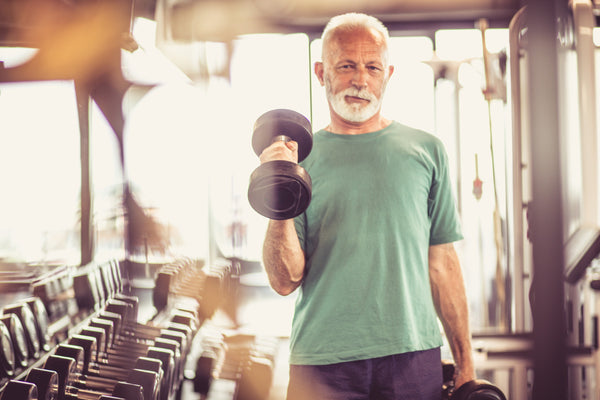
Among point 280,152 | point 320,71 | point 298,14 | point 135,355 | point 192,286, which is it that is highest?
point 298,14

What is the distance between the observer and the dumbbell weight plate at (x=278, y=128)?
1099 mm

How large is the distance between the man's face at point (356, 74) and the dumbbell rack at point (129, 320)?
97cm

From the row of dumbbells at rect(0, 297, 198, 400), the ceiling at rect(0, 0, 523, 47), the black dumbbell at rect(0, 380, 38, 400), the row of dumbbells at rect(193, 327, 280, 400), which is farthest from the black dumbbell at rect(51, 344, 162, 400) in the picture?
the ceiling at rect(0, 0, 523, 47)

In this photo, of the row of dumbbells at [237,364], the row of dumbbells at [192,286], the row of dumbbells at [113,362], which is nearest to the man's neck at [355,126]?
the row of dumbbells at [113,362]

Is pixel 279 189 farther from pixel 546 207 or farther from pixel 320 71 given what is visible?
pixel 546 207

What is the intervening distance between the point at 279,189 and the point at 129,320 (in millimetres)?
1486

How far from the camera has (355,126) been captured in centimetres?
127

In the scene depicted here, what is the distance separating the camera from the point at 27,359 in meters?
1.51

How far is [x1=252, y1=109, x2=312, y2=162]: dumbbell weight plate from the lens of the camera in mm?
1099

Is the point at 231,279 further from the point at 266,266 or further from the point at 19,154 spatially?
the point at 266,266

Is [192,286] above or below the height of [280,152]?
below

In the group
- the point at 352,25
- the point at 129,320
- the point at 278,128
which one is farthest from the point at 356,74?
the point at 129,320

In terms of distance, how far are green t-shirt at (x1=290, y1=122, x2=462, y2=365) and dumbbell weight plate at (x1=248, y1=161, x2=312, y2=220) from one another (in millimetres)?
213

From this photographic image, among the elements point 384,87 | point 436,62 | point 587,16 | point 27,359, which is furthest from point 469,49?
point 27,359
